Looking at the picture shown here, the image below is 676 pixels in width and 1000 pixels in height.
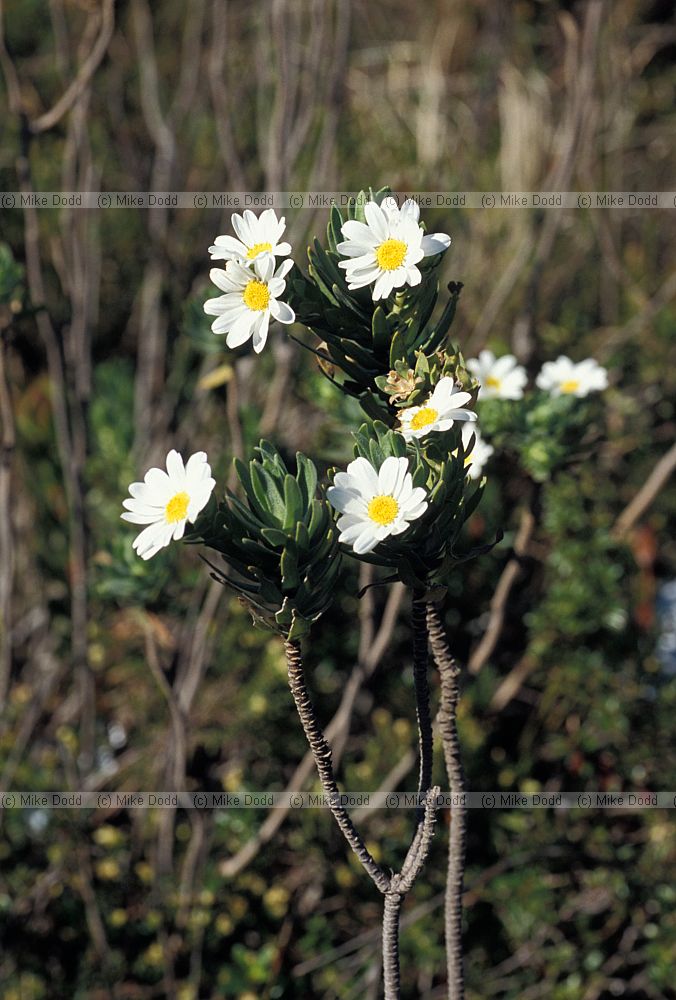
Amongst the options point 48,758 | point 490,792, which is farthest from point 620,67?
point 48,758

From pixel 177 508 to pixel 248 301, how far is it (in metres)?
0.24

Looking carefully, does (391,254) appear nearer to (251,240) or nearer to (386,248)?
(386,248)

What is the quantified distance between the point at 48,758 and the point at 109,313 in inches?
64.4

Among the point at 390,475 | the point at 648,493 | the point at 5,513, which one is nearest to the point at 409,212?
the point at 390,475

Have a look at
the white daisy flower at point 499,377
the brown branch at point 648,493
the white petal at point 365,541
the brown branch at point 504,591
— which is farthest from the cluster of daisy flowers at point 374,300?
the brown branch at point 648,493

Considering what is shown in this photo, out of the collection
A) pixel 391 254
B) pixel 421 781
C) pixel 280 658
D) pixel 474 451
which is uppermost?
pixel 391 254

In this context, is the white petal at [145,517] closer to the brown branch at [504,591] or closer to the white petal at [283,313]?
the white petal at [283,313]

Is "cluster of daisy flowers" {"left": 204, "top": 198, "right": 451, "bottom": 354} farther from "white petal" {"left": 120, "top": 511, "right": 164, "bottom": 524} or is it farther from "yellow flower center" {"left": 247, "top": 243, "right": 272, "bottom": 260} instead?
"white petal" {"left": 120, "top": 511, "right": 164, "bottom": 524}

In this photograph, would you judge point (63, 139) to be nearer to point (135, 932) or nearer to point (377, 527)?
point (135, 932)

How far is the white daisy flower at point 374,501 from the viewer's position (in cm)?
94

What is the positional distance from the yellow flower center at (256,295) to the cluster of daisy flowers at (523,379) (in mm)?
632

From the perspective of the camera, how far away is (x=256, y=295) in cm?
A: 106

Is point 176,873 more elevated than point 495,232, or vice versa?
point 495,232

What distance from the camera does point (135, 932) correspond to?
6.81 feet
